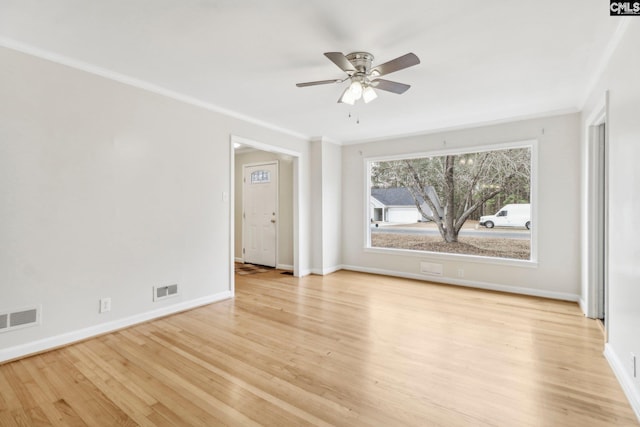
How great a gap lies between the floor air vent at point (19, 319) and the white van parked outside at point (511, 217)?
5.26 m

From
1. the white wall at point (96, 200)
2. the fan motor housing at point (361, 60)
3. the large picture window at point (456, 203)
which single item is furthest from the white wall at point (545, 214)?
the white wall at point (96, 200)

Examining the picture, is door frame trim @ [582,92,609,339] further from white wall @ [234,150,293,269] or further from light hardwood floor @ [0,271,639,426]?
white wall @ [234,150,293,269]

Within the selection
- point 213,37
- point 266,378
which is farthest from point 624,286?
point 213,37

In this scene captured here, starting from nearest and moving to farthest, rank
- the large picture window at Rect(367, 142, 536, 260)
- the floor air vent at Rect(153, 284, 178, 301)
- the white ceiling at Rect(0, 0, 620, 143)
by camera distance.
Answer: the white ceiling at Rect(0, 0, 620, 143) < the floor air vent at Rect(153, 284, 178, 301) < the large picture window at Rect(367, 142, 536, 260)

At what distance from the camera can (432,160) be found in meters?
5.19

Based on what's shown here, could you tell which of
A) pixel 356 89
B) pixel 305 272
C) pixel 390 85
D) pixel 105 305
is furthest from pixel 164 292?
pixel 390 85

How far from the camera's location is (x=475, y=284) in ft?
15.5

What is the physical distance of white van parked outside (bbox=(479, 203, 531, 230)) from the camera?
4438 millimetres

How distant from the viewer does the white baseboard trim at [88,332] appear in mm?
2453

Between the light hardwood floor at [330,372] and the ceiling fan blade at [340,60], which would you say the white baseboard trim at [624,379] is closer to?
the light hardwood floor at [330,372]

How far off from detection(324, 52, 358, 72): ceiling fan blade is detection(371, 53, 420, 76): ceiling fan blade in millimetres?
205

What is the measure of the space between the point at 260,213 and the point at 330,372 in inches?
176

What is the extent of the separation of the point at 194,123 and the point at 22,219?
185 centimetres

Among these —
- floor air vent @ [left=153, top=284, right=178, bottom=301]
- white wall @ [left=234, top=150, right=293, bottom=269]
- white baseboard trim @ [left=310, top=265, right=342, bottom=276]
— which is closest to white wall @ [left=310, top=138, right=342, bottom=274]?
white baseboard trim @ [left=310, top=265, right=342, bottom=276]
